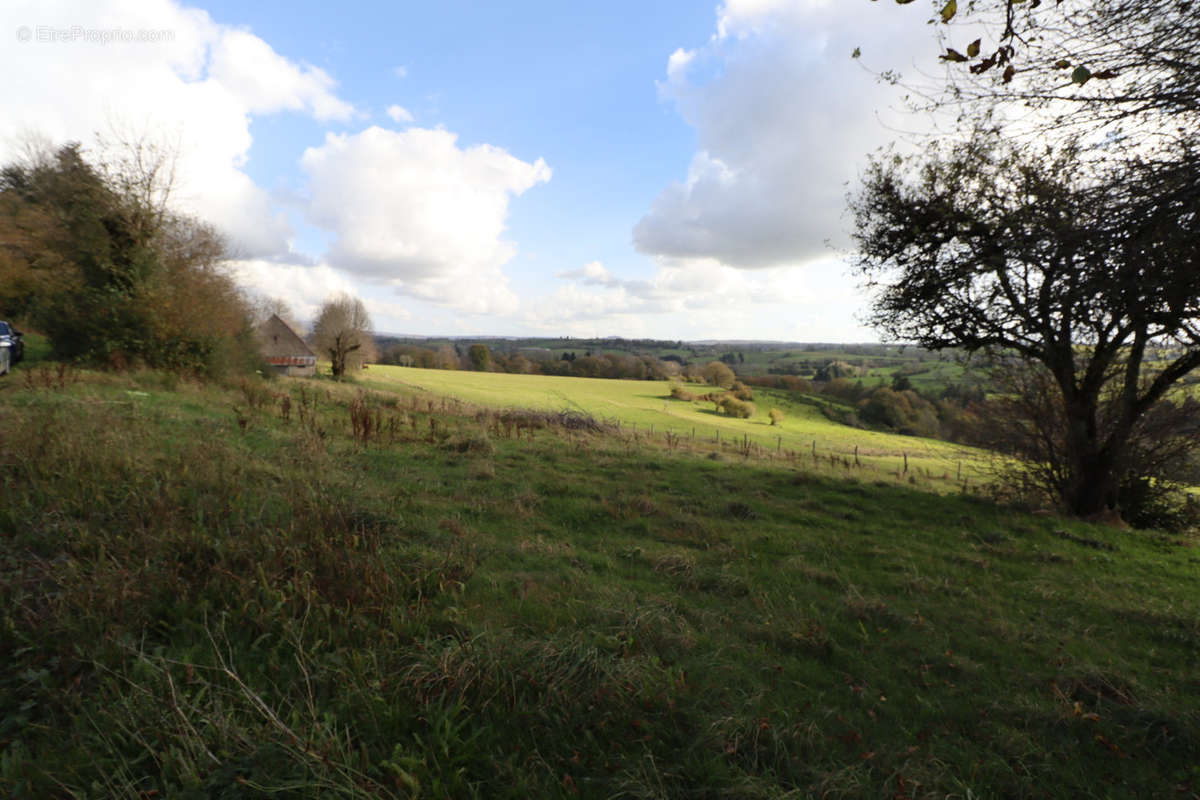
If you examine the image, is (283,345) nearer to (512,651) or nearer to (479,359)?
(479,359)

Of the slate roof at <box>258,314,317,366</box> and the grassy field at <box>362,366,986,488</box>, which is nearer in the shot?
the grassy field at <box>362,366,986,488</box>

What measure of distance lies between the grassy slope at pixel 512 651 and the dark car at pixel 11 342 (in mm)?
10711

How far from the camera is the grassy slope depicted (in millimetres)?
2477

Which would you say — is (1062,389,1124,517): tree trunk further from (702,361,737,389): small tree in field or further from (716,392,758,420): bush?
(702,361,737,389): small tree in field

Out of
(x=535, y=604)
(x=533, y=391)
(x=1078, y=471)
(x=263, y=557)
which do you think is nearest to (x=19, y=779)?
(x=263, y=557)

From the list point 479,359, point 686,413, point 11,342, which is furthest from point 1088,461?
point 479,359

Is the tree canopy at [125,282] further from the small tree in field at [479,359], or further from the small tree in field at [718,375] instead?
the small tree in field at [479,359]

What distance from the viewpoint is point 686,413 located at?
5356 cm

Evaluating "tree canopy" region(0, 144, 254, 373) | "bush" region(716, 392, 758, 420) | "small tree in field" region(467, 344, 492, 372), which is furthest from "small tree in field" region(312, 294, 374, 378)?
"bush" region(716, 392, 758, 420)

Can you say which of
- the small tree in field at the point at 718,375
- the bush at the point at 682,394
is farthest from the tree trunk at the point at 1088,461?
the small tree in field at the point at 718,375

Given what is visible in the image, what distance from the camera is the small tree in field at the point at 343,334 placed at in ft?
150

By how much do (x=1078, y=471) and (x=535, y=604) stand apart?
40.8 ft

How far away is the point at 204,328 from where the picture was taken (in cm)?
1923

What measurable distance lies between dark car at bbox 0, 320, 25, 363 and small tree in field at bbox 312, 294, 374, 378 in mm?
27991
